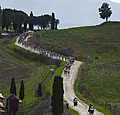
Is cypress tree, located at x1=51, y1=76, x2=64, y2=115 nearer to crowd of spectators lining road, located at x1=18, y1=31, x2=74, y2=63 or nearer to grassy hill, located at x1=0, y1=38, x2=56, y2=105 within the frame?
grassy hill, located at x1=0, y1=38, x2=56, y2=105

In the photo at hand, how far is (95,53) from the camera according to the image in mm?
112250

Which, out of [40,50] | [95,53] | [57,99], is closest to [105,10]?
[95,53]

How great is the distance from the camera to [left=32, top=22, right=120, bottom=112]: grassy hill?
2576 inches

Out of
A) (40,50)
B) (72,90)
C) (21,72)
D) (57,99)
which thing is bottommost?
(21,72)

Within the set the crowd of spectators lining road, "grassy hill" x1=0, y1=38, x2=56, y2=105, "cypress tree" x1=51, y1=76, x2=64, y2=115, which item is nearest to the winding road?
"grassy hill" x1=0, y1=38, x2=56, y2=105

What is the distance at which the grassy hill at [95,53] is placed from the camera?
65.4 m

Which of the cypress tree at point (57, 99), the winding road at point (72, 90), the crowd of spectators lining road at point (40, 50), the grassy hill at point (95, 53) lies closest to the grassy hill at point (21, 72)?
the winding road at point (72, 90)

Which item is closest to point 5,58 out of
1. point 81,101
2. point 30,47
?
point 30,47

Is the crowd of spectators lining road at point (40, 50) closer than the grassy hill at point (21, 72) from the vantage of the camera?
No

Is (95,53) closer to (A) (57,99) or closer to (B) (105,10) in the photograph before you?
(B) (105,10)

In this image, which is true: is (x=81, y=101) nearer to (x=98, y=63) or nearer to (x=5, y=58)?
(x=98, y=63)

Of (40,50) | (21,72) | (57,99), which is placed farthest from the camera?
(40,50)

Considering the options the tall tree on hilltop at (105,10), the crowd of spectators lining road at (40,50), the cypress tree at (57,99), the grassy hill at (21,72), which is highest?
the tall tree on hilltop at (105,10)

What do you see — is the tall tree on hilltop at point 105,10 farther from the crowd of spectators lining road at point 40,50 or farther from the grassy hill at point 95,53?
the crowd of spectators lining road at point 40,50
